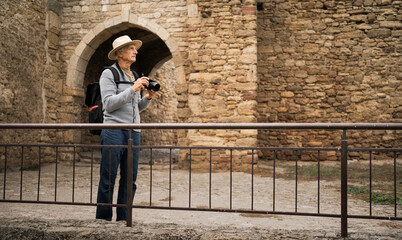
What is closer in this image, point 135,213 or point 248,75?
point 135,213

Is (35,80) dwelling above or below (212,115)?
above

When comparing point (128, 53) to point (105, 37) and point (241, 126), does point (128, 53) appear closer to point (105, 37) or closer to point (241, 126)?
point (241, 126)

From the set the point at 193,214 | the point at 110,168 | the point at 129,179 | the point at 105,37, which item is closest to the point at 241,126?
the point at 129,179

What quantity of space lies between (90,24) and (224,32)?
3.32 metres

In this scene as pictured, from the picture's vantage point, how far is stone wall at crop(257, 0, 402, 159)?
26.9ft

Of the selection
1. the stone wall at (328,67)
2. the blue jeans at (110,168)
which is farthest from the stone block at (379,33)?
the blue jeans at (110,168)

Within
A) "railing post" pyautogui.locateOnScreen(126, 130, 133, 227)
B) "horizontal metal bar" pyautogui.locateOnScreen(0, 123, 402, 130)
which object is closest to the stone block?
"horizontal metal bar" pyautogui.locateOnScreen(0, 123, 402, 130)

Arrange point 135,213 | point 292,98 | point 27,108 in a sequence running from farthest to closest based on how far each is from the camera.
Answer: point 292,98 → point 27,108 → point 135,213

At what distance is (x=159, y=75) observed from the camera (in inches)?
542

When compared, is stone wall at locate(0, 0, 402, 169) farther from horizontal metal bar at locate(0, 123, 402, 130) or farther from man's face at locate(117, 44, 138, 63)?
horizontal metal bar at locate(0, 123, 402, 130)

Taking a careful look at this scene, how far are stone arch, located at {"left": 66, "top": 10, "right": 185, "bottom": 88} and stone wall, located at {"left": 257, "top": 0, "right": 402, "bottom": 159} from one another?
237 cm

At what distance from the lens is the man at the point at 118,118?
2.73 m

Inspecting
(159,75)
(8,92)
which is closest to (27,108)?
(8,92)

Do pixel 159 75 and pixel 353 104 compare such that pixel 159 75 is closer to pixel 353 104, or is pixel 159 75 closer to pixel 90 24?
pixel 90 24
